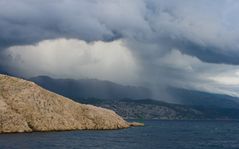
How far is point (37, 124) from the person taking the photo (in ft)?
635

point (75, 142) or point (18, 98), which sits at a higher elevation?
point (18, 98)

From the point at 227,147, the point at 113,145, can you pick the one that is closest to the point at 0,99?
the point at 113,145

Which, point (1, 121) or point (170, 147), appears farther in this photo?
point (1, 121)

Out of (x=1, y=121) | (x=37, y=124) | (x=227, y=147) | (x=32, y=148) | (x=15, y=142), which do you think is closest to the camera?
(x=32, y=148)

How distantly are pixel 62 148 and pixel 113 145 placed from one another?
1987 cm

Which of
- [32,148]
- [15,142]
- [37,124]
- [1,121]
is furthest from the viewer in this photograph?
[37,124]

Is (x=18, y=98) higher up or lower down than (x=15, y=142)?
higher up

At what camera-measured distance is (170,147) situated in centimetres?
14288

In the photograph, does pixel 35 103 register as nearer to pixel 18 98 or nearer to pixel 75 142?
pixel 18 98

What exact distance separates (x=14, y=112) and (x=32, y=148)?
2662 inches

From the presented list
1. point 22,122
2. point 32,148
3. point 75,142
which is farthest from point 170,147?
point 22,122

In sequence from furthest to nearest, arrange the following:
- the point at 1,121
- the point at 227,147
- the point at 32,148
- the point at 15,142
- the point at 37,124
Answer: the point at 37,124 < the point at 1,121 < the point at 227,147 < the point at 15,142 < the point at 32,148

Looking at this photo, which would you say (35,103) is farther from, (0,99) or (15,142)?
(15,142)

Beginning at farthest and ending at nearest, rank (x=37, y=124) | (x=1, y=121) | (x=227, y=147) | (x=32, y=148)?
(x=37, y=124), (x=1, y=121), (x=227, y=147), (x=32, y=148)
